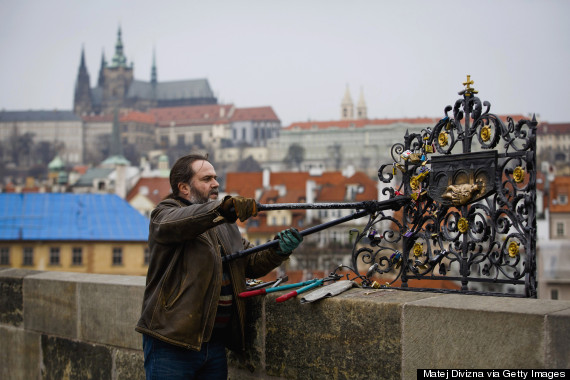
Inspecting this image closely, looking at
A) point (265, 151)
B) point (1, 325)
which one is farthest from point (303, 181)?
point (265, 151)

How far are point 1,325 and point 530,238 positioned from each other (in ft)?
10.3

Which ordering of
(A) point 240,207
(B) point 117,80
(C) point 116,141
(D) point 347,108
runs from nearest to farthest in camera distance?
(A) point 240,207, (C) point 116,141, (D) point 347,108, (B) point 117,80

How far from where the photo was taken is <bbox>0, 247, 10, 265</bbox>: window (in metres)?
35.1

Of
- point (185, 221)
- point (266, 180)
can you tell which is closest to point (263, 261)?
point (185, 221)

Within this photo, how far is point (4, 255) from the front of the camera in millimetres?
35344

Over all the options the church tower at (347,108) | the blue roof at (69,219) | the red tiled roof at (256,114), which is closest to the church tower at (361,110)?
the church tower at (347,108)

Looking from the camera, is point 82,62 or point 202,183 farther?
point 82,62

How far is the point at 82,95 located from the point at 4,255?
403 ft

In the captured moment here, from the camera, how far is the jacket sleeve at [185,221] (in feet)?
8.68

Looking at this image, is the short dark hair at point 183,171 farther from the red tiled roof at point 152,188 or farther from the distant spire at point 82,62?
the distant spire at point 82,62

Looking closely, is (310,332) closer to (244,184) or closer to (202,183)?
(202,183)

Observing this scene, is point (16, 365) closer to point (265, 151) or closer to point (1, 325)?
point (1, 325)

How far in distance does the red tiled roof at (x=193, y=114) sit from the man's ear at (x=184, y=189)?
138394 mm

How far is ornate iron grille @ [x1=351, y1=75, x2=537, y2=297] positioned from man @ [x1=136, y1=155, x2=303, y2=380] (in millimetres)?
497
